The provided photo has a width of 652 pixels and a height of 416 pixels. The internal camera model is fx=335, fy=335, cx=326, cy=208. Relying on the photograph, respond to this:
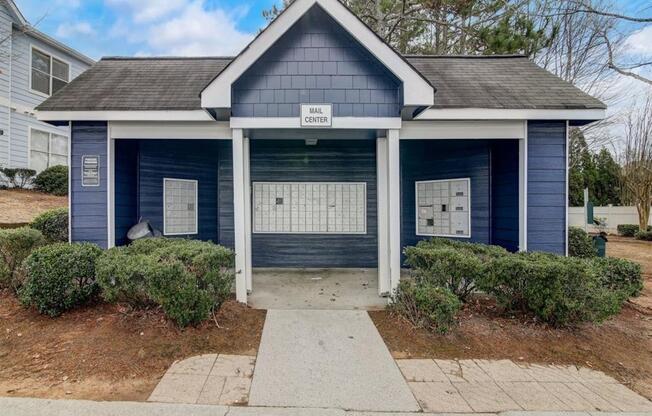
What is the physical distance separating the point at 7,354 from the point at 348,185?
20.2 feet

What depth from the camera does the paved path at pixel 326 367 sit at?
2.97 m

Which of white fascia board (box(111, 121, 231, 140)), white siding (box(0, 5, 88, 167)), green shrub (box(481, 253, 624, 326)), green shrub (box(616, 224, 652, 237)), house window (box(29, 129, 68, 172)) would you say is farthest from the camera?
green shrub (box(616, 224, 652, 237))

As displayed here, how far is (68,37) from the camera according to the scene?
1502cm

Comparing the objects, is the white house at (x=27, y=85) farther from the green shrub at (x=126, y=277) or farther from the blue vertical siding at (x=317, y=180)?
the green shrub at (x=126, y=277)

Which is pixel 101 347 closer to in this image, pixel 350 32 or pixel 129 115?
pixel 129 115

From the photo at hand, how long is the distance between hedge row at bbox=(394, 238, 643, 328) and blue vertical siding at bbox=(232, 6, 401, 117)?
255 cm

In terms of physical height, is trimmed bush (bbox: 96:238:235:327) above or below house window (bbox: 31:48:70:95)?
below

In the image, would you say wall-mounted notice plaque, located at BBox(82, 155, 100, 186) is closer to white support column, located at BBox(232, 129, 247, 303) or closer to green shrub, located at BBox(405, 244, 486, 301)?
white support column, located at BBox(232, 129, 247, 303)

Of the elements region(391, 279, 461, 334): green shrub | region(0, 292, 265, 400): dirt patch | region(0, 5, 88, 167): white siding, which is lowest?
region(0, 292, 265, 400): dirt patch

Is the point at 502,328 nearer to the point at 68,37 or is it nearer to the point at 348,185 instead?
the point at 348,185

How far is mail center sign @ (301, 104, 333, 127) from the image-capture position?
205 inches

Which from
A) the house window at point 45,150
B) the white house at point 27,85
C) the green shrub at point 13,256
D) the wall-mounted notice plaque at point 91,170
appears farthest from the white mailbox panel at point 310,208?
the house window at point 45,150

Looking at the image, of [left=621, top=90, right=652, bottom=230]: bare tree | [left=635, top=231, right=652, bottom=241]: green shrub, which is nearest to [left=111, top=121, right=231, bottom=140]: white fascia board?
[left=635, top=231, right=652, bottom=241]: green shrub

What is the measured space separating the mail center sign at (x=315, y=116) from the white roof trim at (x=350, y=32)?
1060 mm
